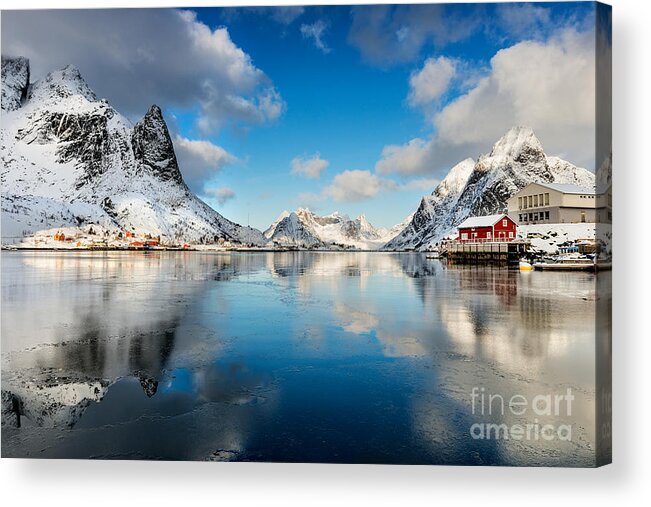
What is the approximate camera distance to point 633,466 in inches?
208

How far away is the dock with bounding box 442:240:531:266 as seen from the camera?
64.5ft

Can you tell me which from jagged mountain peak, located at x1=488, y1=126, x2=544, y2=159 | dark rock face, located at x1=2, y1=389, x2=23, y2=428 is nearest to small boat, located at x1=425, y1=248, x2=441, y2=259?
jagged mountain peak, located at x1=488, y1=126, x2=544, y2=159

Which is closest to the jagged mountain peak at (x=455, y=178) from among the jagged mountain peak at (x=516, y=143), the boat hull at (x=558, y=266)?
the jagged mountain peak at (x=516, y=143)

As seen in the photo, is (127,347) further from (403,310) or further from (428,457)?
(403,310)

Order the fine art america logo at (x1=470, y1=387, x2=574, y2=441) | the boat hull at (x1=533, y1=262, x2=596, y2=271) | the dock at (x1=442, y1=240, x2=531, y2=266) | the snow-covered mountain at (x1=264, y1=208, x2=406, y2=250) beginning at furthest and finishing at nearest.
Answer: the boat hull at (x1=533, y1=262, x2=596, y2=271) → the dock at (x1=442, y1=240, x2=531, y2=266) → the snow-covered mountain at (x1=264, y1=208, x2=406, y2=250) → the fine art america logo at (x1=470, y1=387, x2=574, y2=441)

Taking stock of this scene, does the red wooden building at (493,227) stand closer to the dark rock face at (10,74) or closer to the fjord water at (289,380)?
the fjord water at (289,380)

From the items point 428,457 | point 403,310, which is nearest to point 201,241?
point 403,310

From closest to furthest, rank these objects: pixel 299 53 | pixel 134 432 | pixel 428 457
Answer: pixel 428 457 < pixel 134 432 < pixel 299 53

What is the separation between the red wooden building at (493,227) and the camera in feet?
50.8

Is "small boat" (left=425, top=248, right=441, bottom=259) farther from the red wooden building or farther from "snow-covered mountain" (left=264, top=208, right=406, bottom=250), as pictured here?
Answer: the red wooden building

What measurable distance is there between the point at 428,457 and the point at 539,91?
6832 millimetres

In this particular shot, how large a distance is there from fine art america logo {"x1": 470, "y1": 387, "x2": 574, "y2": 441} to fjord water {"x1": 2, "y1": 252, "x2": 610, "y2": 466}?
4cm

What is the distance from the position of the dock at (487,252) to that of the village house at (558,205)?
3.19 metres

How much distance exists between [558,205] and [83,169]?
3740cm
